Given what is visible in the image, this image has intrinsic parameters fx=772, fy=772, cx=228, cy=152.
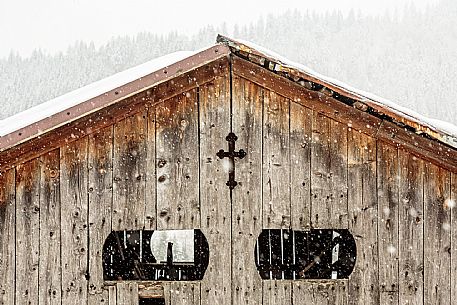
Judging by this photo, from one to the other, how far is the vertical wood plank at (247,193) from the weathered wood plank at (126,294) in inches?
37.2

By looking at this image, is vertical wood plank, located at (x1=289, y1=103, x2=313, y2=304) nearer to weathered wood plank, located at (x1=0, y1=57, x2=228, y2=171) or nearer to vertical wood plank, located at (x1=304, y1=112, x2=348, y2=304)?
vertical wood plank, located at (x1=304, y1=112, x2=348, y2=304)

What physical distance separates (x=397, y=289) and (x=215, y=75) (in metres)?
2.65

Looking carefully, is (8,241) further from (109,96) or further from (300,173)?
(300,173)

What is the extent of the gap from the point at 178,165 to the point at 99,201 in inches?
32.6

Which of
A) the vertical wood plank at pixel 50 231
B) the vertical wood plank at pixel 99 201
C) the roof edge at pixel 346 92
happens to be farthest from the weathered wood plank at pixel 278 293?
the vertical wood plank at pixel 50 231

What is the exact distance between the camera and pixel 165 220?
7281 millimetres

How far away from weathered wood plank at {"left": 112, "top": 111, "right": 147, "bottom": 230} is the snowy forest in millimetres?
45152

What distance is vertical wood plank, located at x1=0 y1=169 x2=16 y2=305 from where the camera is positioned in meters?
7.33

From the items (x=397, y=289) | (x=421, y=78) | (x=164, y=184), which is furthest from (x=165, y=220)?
(x=421, y=78)

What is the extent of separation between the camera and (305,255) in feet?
32.9

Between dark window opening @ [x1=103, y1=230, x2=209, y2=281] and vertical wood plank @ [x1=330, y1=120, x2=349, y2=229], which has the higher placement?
vertical wood plank @ [x1=330, y1=120, x2=349, y2=229]

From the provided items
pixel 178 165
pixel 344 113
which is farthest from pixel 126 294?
pixel 344 113

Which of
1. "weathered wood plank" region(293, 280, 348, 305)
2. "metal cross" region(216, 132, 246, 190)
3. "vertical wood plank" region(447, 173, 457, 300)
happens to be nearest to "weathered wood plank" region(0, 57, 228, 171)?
"metal cross" region(216, 132, 246, 190)

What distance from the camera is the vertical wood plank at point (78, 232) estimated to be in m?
7.32
